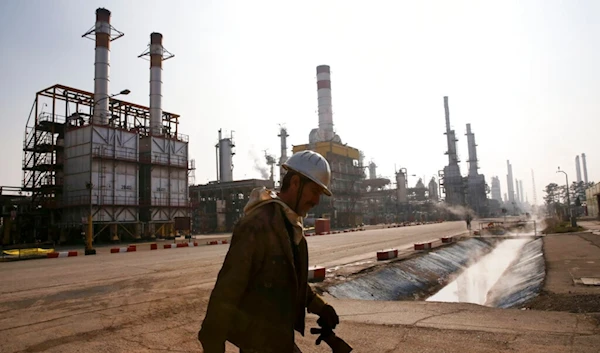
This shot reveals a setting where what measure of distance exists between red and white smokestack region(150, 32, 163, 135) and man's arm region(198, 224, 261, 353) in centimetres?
4210

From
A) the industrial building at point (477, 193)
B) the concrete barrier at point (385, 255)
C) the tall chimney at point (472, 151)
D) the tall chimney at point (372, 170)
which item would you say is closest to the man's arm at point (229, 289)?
the concrete barrier at point (385, 255)

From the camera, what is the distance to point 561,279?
31.7 feet

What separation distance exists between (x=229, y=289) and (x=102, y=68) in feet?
133

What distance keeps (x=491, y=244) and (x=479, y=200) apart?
85.7 m

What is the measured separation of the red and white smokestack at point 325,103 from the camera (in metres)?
76.2

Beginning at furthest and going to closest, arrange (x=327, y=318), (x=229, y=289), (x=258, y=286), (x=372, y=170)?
1. (x=372, y=170)
2. (x=327, y=318)
3. (x=258, y=286)
4. (x=229, y=289)

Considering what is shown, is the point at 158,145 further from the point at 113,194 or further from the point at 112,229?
the point at 112,229

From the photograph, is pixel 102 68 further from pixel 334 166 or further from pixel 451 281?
pixel 334 166

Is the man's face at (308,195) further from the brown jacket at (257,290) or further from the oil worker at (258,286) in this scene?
the brown jacket at (257,290)

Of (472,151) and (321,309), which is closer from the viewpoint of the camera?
(321,309)

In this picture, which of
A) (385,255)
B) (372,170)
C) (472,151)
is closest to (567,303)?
(385,255)

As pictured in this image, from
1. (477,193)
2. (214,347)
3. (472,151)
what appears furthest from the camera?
(472,151)

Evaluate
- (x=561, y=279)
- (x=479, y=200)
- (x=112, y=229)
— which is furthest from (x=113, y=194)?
(x=479, y=200)

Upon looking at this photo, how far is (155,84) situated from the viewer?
42.2 meters
